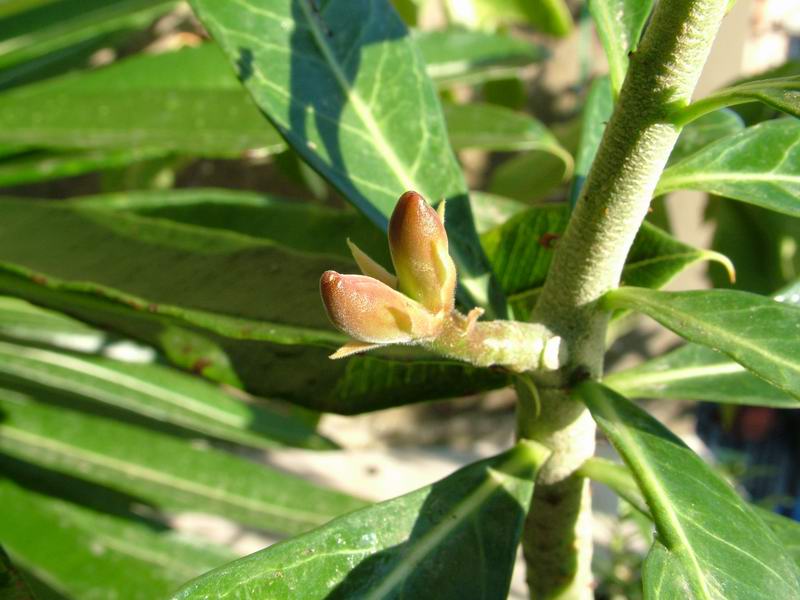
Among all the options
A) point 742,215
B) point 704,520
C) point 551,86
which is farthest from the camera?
point 551,86

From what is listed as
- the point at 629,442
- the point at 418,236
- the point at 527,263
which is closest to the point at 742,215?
the point at 527,263

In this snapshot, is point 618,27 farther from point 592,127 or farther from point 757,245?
point 757,245

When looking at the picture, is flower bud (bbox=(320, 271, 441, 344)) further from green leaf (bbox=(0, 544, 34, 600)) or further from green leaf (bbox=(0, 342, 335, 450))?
green leaf (bbox=(0, 342, 335, 450))

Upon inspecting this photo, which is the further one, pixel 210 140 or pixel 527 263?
pixel 210 140

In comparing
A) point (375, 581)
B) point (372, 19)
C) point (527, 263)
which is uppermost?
point (372, 19)

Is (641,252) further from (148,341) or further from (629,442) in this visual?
(148,341)

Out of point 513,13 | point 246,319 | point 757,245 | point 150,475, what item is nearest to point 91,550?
point 150,475

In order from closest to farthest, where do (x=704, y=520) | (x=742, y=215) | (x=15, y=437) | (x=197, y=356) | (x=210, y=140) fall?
(x=704, y=520), (x=197, y=356), (x=210, y=140), (x=15, y=437), (x=742, y=215)

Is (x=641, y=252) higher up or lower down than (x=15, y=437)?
higher up
